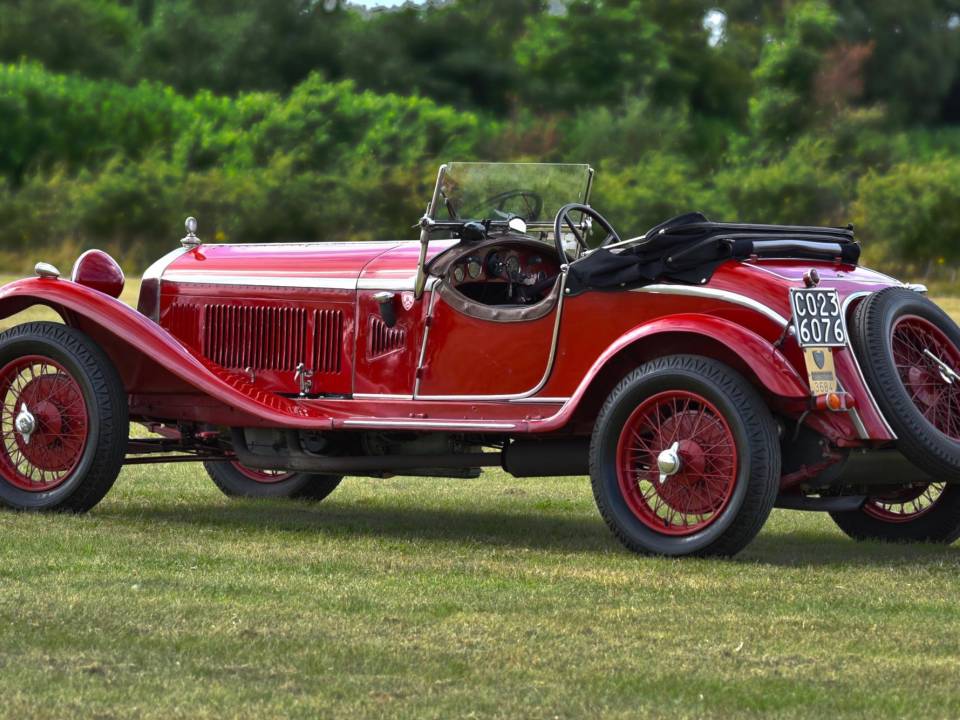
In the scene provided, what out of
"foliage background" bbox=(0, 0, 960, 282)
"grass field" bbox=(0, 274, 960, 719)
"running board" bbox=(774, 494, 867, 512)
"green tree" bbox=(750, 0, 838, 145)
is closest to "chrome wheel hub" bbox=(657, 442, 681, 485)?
"grass field" bbox=(0, 274, 960, 719)

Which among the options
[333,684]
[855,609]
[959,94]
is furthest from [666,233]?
[959,94]

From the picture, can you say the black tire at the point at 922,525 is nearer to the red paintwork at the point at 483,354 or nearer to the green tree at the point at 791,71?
the red paintwork at the point at 483,354

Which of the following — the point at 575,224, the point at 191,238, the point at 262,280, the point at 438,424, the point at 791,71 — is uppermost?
the point at 791,71

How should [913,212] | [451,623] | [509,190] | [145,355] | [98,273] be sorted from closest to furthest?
1. [451,623]
2. [145,355]
3. [509,190]
4. [98,273]
5. [913,212]

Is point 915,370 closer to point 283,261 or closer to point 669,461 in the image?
point 669,461

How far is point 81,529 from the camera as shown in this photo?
709cm

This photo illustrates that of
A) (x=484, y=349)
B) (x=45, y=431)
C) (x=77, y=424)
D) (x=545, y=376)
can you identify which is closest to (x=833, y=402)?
(x=545, y=376)

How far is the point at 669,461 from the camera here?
6.39 m

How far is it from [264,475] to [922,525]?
139 inches

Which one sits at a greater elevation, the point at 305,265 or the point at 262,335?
the point at 305,265

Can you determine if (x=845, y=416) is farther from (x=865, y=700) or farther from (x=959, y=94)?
(x=959, y=94)

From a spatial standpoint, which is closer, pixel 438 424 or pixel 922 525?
pixel 438 424

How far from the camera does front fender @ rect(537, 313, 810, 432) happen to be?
624 centimetres

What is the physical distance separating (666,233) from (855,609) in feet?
6.15
